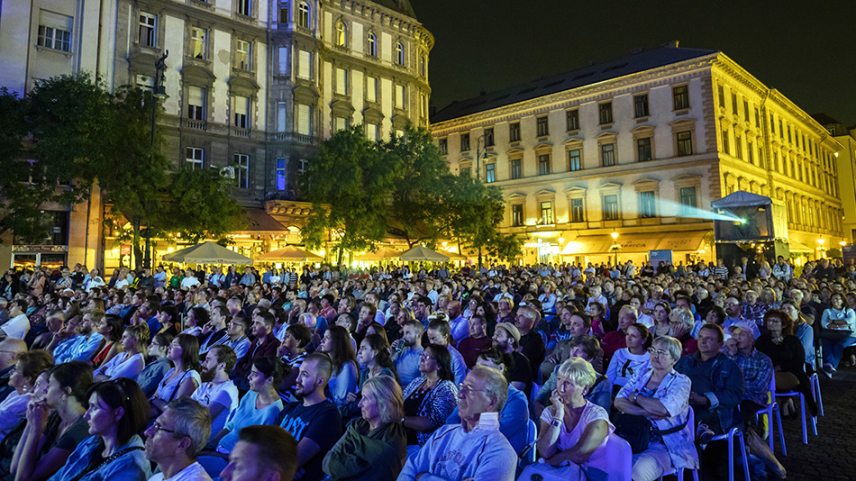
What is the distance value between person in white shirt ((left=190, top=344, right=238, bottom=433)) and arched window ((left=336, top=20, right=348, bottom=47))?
110 feet

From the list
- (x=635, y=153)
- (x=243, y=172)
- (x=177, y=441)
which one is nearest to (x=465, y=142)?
(x=635, y=153)

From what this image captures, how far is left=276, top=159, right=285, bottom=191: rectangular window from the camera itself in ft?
103

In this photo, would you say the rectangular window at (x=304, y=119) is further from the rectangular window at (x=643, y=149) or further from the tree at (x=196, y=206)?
the rectangular window at (x=643, y=149)

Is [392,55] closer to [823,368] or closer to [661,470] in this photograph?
[823,368]

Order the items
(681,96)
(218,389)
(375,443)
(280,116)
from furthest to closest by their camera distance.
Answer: (681,96), (280,116), (218,389), (375,443)

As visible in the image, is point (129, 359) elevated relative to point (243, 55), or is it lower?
lower

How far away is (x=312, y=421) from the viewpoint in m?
3.93

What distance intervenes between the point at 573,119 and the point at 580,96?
1876mm

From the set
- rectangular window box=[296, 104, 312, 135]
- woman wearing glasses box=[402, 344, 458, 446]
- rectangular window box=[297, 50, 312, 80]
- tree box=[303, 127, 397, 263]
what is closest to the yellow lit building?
tree box=[303, 127, 397, 263]

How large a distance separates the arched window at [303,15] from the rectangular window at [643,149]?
25.6 metres

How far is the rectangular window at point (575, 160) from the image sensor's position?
4184cm

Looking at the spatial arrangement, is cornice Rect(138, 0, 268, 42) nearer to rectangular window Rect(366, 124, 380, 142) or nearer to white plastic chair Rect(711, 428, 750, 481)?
rectangular window Rect(366, 124, 380, 142)

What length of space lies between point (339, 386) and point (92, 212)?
25.2 metres

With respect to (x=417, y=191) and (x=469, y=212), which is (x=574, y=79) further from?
(x=417, y=191)
